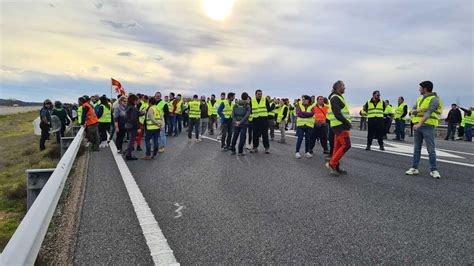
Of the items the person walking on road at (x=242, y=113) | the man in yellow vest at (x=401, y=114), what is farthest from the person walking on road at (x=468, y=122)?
the person walking on road at (x=242, y=113)

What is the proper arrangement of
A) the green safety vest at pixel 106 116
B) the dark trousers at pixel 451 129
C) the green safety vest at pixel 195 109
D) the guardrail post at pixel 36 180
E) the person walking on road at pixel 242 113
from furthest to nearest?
the dark trousers at pixel 451 129
the green safety vest at pixel 195 109
the green safety vest at pixel 106 116
the person walking on road at pixel 242 113
the guardrail post at pixel 36 180

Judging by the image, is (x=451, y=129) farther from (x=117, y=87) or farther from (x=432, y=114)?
(x=117, y=87)

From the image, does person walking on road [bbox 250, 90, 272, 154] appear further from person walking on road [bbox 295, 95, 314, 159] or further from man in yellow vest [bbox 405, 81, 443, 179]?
man in yellow vest [bbox 405, 81, 443, 179]

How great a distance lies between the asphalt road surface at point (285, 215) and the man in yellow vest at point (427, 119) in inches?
15.0

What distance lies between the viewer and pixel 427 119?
24.5 feet

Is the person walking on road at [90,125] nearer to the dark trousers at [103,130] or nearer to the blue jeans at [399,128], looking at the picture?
the dark trousers at [103,130]

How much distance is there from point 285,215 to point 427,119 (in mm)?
4445

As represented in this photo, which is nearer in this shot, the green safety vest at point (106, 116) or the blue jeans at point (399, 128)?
the green safety vest at point (106, 116)

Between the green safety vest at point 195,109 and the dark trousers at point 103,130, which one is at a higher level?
the green safety vest at point 195,109

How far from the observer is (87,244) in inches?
148

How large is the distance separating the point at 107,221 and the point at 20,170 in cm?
919

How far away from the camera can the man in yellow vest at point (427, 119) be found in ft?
23.9

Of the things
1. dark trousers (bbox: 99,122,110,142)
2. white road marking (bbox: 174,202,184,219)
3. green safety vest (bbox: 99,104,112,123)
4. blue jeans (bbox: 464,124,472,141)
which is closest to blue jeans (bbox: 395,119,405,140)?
blue jeans (bbox: 464,124,472,141)

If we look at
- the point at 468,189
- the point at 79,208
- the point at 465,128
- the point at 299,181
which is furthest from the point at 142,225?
the point at 465,128
